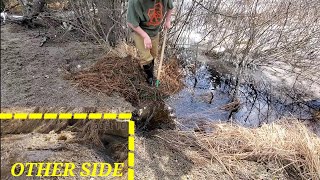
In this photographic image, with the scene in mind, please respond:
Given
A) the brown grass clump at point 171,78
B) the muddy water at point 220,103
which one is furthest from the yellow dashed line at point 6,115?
the brown grass clump at point 171,78

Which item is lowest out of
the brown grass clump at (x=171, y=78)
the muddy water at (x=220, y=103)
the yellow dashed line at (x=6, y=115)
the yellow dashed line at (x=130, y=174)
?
the muddy water at (x=220, y=103)

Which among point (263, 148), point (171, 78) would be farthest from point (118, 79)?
point (263, 148)

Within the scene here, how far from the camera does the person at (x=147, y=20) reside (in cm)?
344

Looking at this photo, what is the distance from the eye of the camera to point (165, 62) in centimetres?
545

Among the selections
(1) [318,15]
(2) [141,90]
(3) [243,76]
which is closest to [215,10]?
(3) [243,76]

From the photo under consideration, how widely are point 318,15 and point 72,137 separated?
4459 millimetres

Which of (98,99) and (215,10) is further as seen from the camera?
(215,10)

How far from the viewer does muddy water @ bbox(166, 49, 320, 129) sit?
4.49 m

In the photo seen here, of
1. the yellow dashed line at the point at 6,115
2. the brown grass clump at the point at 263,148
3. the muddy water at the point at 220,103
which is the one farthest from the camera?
the muddy water at the point at 220,103

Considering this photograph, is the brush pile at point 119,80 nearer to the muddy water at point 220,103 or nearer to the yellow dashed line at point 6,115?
the muddy water at point 220,103

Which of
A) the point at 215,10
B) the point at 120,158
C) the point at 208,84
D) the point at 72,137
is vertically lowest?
the point at 208,84

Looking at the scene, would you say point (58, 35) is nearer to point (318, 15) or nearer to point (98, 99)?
point (98, 99)

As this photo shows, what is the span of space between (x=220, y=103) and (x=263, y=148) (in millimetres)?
1542

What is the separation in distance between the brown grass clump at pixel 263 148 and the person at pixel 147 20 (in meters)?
1.23
